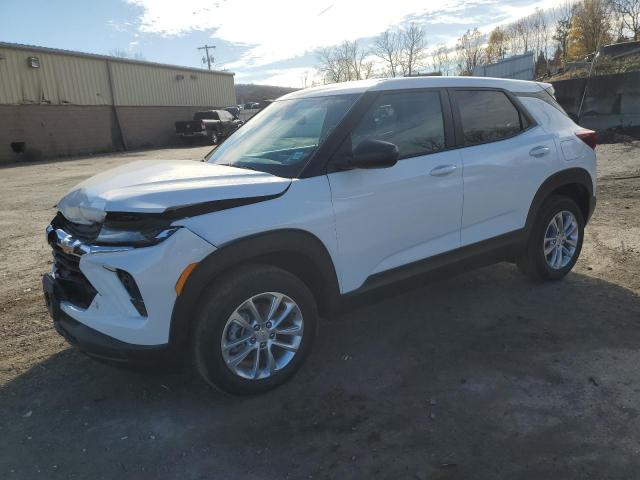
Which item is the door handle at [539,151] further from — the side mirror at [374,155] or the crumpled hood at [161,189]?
the crumpled hood at [161,189]

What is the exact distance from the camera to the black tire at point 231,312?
2799 mm

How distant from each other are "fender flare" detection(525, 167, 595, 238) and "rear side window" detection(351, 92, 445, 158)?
1.16 metres

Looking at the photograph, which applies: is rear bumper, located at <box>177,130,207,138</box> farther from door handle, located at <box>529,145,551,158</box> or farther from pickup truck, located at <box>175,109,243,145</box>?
door handle, located at <box>529,145,551,158</box>

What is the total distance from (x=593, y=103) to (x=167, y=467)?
15.4 meters

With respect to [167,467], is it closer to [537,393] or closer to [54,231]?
[54,231]

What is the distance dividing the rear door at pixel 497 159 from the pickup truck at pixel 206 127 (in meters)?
24.8

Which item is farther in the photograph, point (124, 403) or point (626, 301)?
point (626, 301)

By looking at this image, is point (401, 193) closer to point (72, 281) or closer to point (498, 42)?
point (72, 281)

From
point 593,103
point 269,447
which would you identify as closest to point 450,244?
point 269,447

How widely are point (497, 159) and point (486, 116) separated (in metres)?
0.38

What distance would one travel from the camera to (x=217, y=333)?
9.27 ft

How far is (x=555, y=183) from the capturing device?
14.5 feet

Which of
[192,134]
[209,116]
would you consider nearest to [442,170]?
[192,134]

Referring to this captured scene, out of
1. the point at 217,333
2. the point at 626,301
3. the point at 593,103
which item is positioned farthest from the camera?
the point at 593,103
